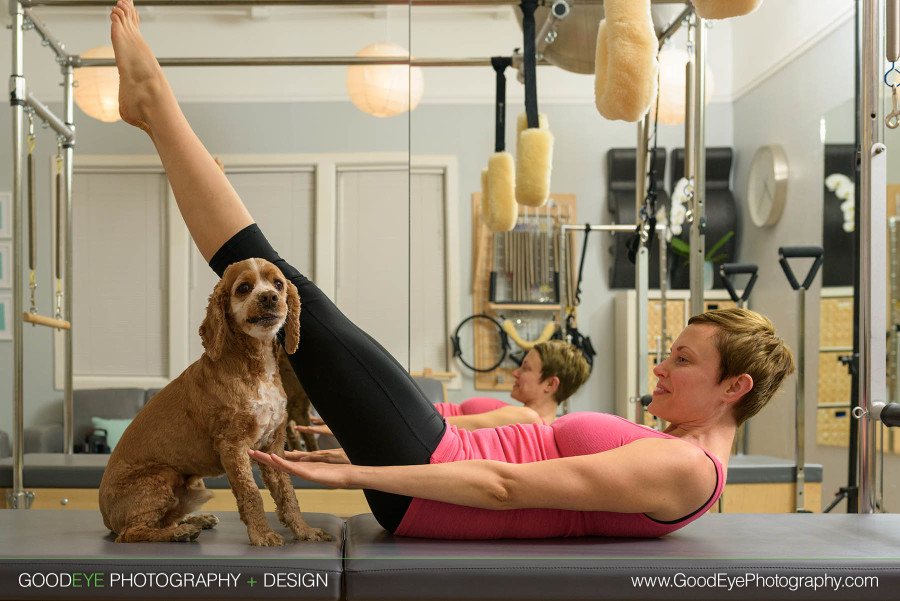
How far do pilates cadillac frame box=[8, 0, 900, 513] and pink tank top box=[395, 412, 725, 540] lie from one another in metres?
0.58

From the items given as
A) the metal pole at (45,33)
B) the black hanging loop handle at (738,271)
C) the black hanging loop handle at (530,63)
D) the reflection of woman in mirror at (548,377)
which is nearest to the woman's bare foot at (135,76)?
the black hanging loop handle at (530,63)

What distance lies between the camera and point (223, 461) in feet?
3.39

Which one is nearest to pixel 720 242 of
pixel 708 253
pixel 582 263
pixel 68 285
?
pixel 708 253

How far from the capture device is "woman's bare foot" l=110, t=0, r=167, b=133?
115 cm

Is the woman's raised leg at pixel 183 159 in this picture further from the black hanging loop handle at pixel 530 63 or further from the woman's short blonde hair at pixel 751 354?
the black hanging loop handle at pixel 530 63

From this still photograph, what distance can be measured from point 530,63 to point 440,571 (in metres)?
1.40

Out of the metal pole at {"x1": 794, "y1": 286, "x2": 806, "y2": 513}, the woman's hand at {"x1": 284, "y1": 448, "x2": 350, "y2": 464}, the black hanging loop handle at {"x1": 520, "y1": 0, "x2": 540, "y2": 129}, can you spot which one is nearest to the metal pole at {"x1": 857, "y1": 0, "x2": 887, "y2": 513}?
the black hanging loop handle at {"x1": 520, "y1": 0, "x2": 540, "y2": 129}

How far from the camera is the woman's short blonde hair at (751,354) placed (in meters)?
1.09

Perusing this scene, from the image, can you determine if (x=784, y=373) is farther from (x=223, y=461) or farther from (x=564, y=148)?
(x=564, y=148)

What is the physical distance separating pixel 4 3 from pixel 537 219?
2034mm

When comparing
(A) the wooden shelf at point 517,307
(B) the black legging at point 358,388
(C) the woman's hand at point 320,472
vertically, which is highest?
(A) the wooden shelf at point 517,307

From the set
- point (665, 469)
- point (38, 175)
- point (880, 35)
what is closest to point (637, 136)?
point (880, 35)

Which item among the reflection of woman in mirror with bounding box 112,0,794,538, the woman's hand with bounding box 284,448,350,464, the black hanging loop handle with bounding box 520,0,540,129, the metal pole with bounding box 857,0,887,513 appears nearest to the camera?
the reflection of woman in mirror with bounding box 112,0,794,538

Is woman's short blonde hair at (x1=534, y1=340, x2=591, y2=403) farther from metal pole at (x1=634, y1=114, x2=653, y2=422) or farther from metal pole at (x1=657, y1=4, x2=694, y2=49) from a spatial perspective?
metal pole at (x1=657, y1=4, x2=694, y2=49)
